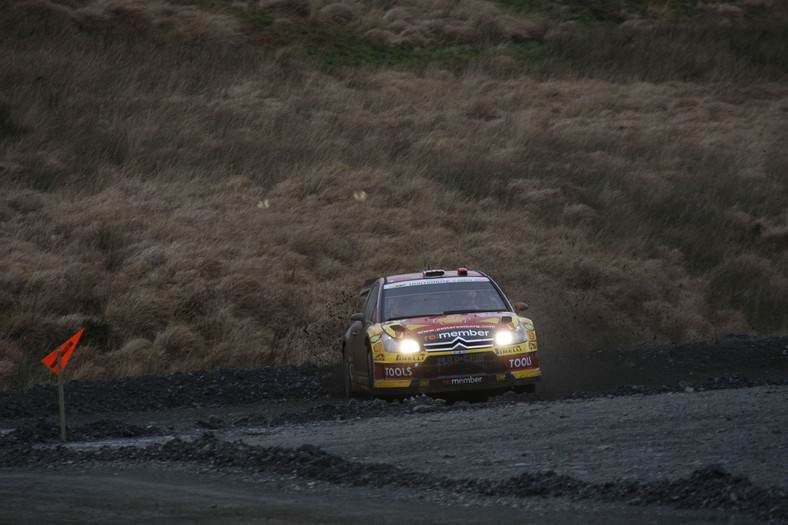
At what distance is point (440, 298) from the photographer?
1358 centimetres

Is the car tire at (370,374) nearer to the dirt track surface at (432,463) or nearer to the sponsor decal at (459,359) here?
the dirt track surface at (432,463)

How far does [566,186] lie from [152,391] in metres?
19.0

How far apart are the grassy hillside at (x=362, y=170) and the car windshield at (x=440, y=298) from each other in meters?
4.80

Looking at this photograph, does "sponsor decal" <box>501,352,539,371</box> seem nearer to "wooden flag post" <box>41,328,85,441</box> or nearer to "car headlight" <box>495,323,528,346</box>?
"car headlight" <box>495,323,528,346</box>

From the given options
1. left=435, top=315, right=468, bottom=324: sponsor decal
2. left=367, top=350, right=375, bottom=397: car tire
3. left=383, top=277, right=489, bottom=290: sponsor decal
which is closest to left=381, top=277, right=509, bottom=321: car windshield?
left=383, top=277, right=489, bottom=290: sponsor decal

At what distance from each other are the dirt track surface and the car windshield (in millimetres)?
1248

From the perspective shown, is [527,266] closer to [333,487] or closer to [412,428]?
[412,428]

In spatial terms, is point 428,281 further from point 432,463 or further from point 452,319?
point 432,463

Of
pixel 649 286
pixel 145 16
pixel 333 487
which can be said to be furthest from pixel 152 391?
pixel 145 16

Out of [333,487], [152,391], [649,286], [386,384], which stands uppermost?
[333,487]

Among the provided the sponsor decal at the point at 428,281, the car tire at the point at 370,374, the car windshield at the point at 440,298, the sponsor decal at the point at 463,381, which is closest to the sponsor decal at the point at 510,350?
the sponsor decal at the point at 463,381

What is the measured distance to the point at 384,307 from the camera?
13.3 meters

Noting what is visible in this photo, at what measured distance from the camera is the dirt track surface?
6.71 meters

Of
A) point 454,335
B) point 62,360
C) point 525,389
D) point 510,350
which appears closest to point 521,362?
point 510,350
